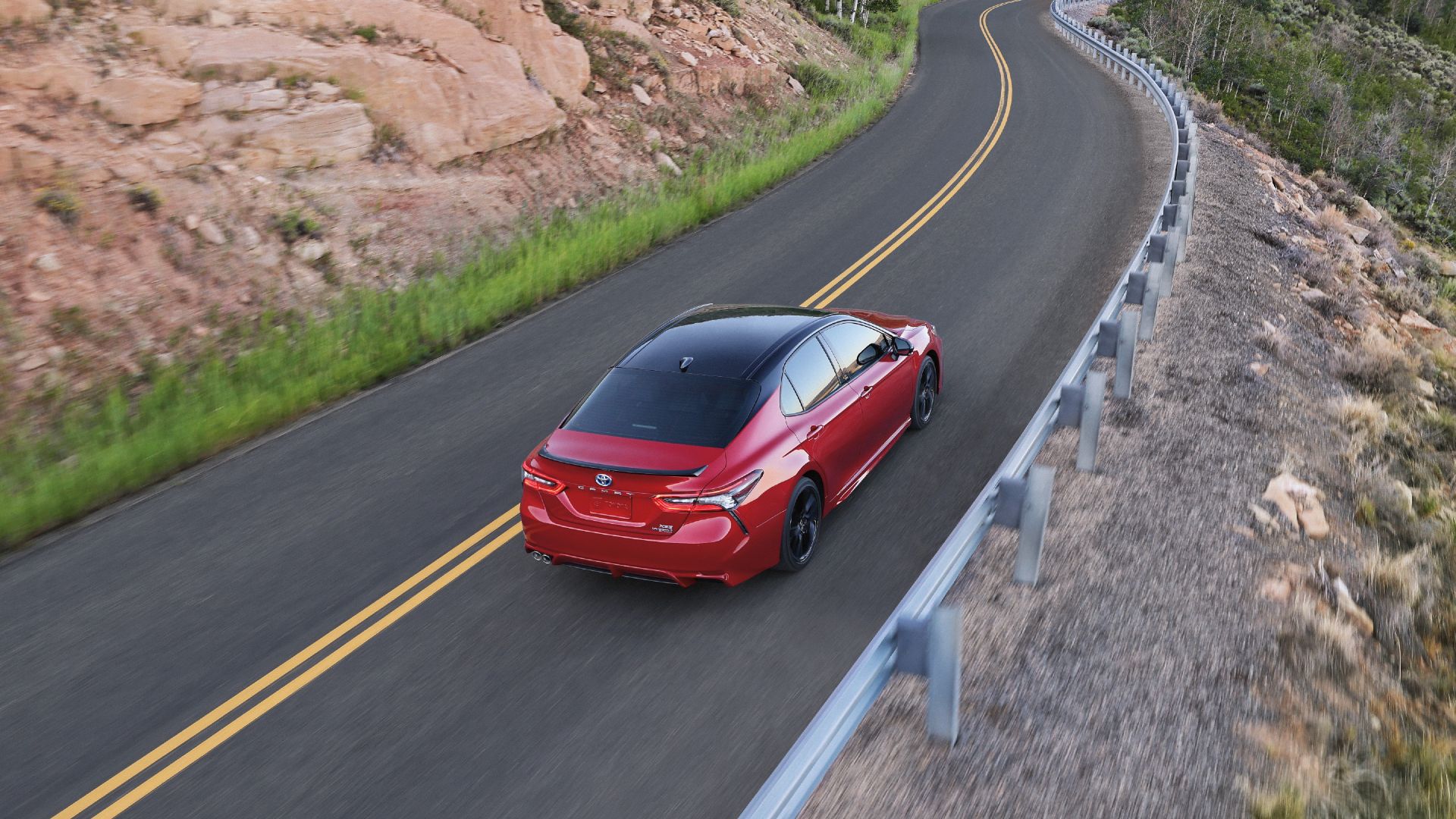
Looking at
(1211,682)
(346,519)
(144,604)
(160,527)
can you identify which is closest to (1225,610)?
(1211,682)

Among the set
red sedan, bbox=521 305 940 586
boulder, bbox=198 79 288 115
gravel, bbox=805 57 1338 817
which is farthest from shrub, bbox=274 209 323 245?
gravel, bbox=805 57 1338 817

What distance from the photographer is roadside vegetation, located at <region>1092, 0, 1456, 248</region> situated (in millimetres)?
45000

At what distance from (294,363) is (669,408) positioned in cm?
597

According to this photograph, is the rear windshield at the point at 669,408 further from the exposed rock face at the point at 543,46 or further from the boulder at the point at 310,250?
the exposed rock face at the point at 543,46

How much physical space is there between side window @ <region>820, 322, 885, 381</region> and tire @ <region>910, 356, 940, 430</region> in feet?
2.14

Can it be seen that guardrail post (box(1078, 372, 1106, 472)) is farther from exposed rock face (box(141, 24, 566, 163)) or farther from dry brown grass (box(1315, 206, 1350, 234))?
dry brown grass (box(1315, 206, 1350, 234))

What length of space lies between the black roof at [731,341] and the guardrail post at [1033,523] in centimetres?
182

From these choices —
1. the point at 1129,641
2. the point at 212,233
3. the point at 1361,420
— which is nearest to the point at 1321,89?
the point at 1361,420

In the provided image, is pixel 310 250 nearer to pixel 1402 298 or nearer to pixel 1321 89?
pixel 1402 298

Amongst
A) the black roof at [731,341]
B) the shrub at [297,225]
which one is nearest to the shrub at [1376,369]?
the black roof at [731,341]

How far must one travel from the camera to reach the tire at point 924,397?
28.1ft

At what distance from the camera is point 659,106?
67.3 ft

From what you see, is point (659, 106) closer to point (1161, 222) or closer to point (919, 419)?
point (1161, 222)

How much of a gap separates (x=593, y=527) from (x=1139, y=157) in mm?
17314
